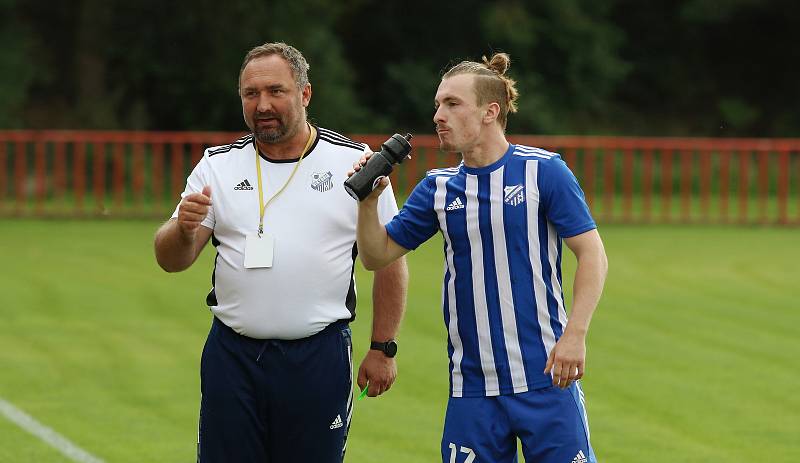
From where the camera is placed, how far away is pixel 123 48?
1364 inches

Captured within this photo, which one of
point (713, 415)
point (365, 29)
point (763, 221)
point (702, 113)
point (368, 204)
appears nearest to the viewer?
point (368, 204)

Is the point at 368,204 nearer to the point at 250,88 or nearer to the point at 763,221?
the point at 250,88

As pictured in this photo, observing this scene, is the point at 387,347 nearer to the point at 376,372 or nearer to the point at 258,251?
the point at 376,372

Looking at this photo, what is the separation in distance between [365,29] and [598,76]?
6381mm

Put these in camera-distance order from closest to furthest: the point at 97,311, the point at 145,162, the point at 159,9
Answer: the point at 97,311 → the point at 145,162 → the point at 159,9

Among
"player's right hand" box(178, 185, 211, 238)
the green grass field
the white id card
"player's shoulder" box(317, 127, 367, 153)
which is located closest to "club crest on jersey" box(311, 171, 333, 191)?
"player's shoulder" box(317, 127, 367, 153)

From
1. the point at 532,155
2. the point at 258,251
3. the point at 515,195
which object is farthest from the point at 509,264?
the point at 258,251

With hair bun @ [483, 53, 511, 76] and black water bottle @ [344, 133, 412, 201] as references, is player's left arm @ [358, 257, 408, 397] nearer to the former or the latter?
black water bottle @ [344, 133, 412, 201]

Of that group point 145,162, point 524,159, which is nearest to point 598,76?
point 145,162

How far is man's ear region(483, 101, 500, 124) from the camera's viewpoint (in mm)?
5559

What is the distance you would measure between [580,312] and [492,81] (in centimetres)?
91

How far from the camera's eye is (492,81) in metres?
5.57

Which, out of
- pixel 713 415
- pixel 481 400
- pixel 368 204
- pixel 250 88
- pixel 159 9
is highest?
pixel 159 9

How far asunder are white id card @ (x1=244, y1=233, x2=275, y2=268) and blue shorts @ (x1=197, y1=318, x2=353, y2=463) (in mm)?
296
